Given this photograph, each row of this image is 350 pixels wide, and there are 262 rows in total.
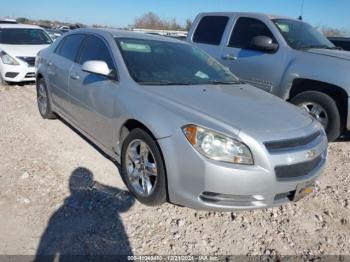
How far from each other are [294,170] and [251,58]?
338 centimetres

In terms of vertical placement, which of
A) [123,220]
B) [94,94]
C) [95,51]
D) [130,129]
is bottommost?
[123,220]

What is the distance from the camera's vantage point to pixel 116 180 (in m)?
3.97

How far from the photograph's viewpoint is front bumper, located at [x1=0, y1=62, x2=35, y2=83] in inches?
337

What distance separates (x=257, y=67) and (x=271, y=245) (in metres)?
3.53

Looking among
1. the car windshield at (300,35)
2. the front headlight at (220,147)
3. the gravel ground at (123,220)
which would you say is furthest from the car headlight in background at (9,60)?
the front headlight at (220,147)

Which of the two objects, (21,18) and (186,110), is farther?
(21,18)

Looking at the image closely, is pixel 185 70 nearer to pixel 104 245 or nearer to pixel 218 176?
pixel 218 176

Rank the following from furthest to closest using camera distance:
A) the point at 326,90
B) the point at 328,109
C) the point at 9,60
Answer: the point at 9,60
the point at 326,90
the point at 328,109

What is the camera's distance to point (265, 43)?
5.68 metres

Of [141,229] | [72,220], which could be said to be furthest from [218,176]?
[72,220]

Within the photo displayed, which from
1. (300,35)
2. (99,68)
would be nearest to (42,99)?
(99,68)

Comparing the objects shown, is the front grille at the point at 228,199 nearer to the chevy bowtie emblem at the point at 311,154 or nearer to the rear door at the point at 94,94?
the chevy bowtie emblem at the point at 311,154

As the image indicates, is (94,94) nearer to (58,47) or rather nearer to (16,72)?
(58,47)

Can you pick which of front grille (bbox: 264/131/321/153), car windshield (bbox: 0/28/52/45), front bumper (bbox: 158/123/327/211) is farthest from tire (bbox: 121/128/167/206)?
car windshield (bbox: 0/28/52/45)
